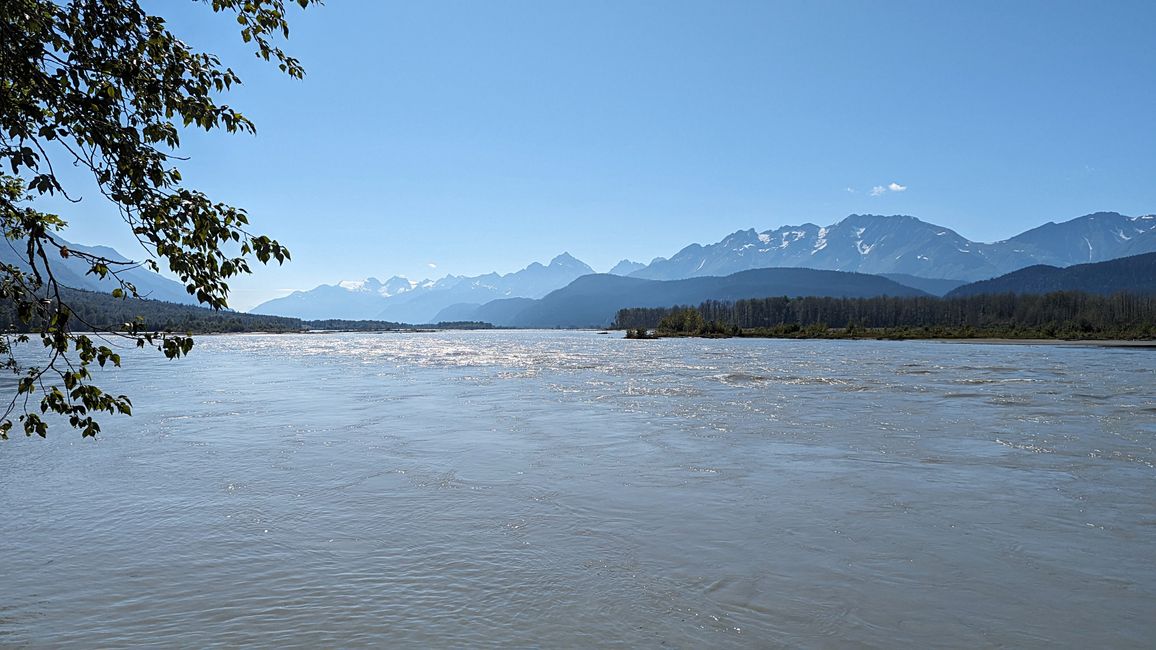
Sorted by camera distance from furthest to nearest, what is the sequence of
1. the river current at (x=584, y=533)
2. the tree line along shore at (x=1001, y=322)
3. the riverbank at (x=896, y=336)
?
the tree line along shore at (x=1001, y=322)
the riverbank at (x=896, y=336)
the river current at (x=584, y=533)

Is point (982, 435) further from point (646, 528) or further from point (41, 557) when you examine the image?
point (41, 557)

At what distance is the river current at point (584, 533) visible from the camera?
24.0 ft

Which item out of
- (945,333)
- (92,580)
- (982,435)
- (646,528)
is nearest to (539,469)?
(646,528)

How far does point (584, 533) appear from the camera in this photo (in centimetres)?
1049

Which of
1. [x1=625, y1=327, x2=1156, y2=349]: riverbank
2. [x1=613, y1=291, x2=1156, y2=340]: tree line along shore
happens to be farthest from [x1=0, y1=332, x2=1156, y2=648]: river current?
[x1=613, y1=291, x2=1156, y2=340]: tree line along shore

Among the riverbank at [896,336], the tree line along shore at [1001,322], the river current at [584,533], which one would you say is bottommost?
the river current at [584,533]

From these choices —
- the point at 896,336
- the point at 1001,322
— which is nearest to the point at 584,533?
the point at 896,336

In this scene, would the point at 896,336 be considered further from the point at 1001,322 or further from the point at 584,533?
the point at 584,533

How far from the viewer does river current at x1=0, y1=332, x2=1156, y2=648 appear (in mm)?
7328

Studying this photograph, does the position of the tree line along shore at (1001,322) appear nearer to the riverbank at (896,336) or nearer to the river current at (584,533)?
the riverbank at (896,336)

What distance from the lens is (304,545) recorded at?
32.2 ft

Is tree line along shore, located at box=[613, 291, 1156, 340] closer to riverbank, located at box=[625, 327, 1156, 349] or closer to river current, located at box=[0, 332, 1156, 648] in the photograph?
riverbank, located at box=[625, 327, 1156, 349]

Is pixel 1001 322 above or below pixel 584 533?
above

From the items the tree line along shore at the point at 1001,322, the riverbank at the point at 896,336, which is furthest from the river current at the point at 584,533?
the tree line along shore at the point at 1001,322
